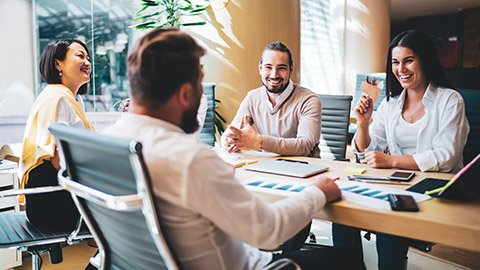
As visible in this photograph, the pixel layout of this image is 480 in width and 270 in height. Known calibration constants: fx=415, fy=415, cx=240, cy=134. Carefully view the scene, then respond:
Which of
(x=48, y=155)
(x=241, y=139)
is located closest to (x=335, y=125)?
(x=241, y=139)

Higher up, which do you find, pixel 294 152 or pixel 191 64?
pixel 191 64

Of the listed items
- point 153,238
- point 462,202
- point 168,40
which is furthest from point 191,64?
point 462,202

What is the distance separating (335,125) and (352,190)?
1752 millimetres

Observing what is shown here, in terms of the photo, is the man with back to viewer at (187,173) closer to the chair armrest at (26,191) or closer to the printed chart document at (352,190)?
the printed chart document at (352,190)

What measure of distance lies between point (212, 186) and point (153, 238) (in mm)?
183

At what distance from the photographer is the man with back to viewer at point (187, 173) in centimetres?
91

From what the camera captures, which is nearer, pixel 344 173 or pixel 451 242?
pixel 451 242

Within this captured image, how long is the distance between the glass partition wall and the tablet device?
2.48 m

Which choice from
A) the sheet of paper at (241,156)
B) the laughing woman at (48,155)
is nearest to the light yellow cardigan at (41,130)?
the laughing woman at (48,155)

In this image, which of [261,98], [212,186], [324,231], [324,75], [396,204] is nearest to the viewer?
[212,186]

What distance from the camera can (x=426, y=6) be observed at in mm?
12312

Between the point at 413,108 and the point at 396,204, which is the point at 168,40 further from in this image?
the point at 413,108

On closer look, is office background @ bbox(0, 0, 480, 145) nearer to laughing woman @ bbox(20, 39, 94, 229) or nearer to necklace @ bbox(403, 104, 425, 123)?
laughing woman @ bbox(20, 39, 94, 229)

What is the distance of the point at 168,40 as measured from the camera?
0.99 m
